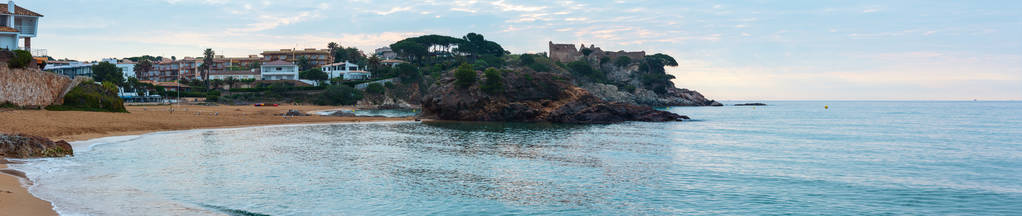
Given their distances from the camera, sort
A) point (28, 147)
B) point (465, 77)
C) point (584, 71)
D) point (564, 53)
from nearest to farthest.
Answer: point (28, 147), point (465, 77), point (584, 71), point (564, 53)

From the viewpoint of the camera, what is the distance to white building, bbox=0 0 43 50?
158ft

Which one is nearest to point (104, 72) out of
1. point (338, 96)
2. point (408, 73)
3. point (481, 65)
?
point (338, 96)

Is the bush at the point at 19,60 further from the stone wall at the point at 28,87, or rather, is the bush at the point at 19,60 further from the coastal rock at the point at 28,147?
the coastal rock at the point at 28,147

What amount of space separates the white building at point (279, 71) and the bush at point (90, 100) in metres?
79.7

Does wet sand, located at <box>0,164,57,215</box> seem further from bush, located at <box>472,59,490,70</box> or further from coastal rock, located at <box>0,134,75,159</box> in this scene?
bush, located at <box>472,59,490,70</box>

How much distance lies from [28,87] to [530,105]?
48802 mm

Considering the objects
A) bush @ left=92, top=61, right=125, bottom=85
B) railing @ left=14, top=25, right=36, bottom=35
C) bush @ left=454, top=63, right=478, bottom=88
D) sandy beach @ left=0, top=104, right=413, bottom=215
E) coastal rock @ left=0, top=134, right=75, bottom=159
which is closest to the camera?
sandy beach @ left=0, top=104, right=413, bottom=215

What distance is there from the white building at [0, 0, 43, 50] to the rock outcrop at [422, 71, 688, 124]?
41263 millimetres

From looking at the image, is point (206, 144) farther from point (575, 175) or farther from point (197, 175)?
point (575, 175)

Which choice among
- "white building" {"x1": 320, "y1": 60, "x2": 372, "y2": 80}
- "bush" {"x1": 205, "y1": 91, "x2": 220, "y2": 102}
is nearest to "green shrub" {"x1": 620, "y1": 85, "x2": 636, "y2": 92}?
"white building" {"x1": 320, "y1": 60, "x2": 372, "y2": 80}

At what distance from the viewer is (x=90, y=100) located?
4662 centimetres

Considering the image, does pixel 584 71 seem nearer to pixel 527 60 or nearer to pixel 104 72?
pixel 527 60

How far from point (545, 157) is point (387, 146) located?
10.7 metres

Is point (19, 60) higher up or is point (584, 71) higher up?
point (584, 71)
